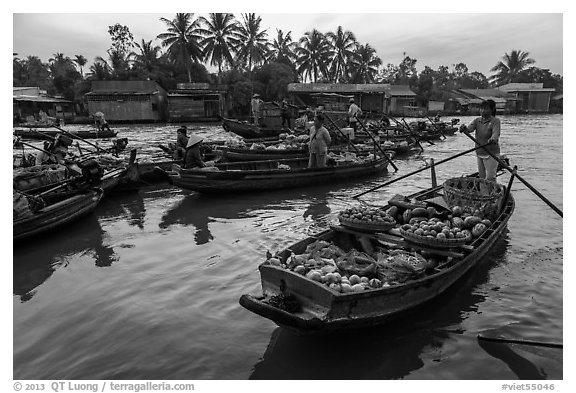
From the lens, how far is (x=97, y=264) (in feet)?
20.1

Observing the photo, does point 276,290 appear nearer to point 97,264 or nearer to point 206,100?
point 97,264

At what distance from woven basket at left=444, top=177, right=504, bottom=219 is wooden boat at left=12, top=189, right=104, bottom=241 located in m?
6.50

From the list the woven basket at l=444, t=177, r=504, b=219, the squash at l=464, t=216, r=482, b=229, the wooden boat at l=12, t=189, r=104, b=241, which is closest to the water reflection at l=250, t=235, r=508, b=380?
the squash at l=464, t=216, r=482, b=229

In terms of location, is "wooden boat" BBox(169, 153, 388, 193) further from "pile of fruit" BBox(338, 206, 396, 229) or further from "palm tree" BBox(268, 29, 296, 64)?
"palm tree" BBox(268, 29, 296, 64)

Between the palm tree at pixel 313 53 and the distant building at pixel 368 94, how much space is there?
5708 millimetres

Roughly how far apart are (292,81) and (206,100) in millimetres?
8419

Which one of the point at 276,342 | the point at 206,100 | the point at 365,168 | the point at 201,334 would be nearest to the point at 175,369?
the point at 201,334

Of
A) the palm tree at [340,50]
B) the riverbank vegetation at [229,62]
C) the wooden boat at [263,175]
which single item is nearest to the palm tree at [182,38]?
the riverbank vegetation at [229,62]

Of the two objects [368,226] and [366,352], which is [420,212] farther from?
[366,352]

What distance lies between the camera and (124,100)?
111 feet

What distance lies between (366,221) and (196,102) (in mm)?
32190

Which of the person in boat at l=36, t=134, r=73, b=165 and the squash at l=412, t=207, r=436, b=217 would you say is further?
the person in boat at l=36, t=134, r=73, b=165

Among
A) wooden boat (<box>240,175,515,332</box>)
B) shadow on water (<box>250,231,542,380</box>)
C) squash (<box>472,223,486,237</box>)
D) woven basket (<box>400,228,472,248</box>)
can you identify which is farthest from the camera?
squash (<box>472,223,486,237</box>)

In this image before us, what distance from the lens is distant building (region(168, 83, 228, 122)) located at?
3441 centimetres
